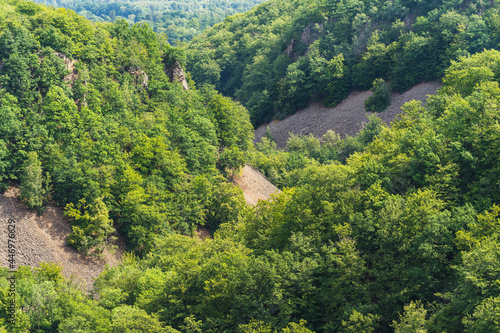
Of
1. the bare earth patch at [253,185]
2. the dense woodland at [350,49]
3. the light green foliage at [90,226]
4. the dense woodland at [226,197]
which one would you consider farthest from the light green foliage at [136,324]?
the dense woodland at [350,49]

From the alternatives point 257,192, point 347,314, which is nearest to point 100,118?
point 257,192

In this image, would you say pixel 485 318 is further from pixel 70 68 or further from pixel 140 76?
pixel 140 76

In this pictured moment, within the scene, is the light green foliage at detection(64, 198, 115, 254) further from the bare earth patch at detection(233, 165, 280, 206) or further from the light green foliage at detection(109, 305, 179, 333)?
the bare earth patch at detection(233, 165, 280, 206)

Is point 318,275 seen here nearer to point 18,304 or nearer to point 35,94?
point 18,304

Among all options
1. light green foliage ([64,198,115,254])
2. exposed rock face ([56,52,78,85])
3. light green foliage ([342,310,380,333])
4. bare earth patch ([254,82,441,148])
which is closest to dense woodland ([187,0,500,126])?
bare earth patch ([254,82,441,148])

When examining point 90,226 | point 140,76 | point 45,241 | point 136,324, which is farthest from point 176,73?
point 136,324

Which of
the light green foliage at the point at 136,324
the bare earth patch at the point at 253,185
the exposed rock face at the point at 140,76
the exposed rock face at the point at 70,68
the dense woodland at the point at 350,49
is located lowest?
the bare earth patch at the point at 253,185

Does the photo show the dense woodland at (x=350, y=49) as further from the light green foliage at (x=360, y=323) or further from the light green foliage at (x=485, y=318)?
the light green foliage at (x=485, y=318)
